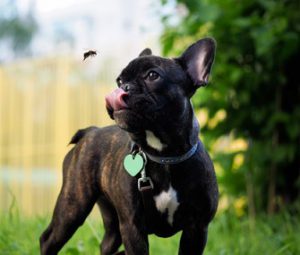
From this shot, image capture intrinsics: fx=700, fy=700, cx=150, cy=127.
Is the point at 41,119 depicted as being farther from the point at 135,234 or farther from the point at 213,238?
the point at 135,234

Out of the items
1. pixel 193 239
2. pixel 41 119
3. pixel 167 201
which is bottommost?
pixel 41 119

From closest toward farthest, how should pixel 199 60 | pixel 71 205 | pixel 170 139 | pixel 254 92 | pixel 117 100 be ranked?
pixel 117 100, pixel 170 139, pixel 199 60, pixel 71 205, pixel 254 92

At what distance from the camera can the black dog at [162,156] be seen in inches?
128

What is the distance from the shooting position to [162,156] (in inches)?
136

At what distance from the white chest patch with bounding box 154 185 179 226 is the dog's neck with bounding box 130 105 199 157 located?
19cm

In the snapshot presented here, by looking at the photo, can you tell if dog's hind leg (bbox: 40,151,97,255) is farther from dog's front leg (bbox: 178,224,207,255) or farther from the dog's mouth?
the dog's mouth

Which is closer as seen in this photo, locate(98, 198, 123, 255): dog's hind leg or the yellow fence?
locate(98, 198, 123, 255): dog's hind leg

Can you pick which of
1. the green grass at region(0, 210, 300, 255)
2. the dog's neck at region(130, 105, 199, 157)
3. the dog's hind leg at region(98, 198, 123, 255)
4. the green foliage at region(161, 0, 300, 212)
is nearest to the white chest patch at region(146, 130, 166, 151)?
the dog's neck at region(130, 105, 199, 157)

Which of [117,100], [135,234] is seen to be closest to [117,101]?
[117,100]

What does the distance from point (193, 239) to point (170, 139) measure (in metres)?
0.56

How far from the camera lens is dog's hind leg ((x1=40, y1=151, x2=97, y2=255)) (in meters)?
3.96

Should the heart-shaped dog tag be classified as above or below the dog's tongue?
below

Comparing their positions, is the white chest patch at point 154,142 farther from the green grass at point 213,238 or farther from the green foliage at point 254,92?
the green foliage at point 254,92

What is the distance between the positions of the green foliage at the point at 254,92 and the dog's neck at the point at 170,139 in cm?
325
